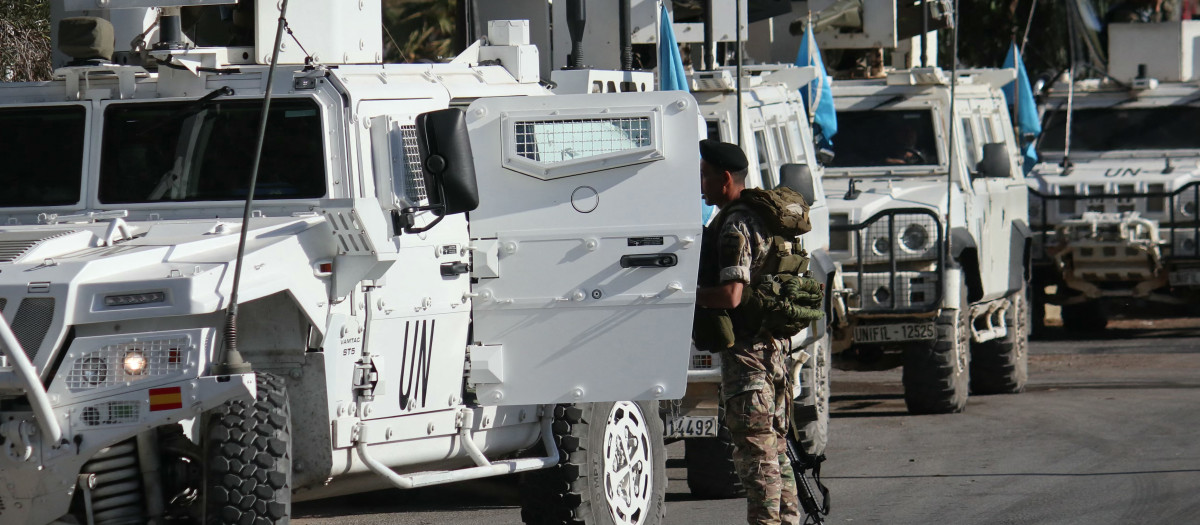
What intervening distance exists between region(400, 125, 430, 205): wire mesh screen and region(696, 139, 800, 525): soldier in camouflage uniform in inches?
45.0

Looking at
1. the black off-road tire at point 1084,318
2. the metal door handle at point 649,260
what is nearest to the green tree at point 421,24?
the black off-road tire at point 1084,318

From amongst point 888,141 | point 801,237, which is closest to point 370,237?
point 801,237

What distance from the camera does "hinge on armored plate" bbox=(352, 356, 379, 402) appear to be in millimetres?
6547

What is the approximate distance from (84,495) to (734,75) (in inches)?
259

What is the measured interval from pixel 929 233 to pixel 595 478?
5559 mm

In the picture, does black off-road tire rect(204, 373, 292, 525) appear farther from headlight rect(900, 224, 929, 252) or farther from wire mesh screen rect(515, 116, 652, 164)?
headlight rect(900, 224, 929, 252)

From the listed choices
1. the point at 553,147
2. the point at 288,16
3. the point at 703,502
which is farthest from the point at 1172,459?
the point at 288,16

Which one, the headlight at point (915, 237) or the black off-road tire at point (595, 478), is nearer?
the black off-road tire at point (595, 478)

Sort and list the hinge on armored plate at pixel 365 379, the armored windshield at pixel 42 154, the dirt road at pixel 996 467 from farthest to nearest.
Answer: the dirt road at pixel 996 467
the armored windshield at pixel 42 154
the hinge on armored plate at pixel 365 379

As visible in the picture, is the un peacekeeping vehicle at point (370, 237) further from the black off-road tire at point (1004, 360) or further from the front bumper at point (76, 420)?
the black off-road tire at point (1004, 360)

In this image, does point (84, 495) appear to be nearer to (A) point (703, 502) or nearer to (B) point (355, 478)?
(B) point (355, 478)

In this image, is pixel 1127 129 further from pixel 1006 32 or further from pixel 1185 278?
pixel 1006 32

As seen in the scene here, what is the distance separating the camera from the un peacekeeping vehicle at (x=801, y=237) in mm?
9117

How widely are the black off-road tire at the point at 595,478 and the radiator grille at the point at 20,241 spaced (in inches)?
91.6
